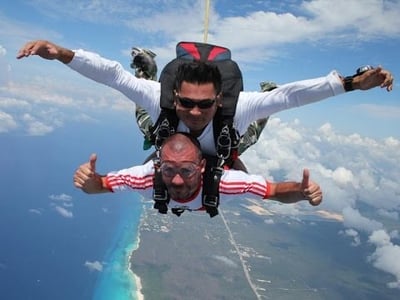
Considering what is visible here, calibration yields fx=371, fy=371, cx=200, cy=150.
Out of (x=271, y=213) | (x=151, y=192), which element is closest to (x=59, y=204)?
(x=271, y=213)

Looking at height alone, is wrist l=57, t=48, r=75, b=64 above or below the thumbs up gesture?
above

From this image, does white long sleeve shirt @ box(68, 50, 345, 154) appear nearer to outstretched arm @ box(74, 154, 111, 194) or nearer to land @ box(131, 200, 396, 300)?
outstretched arm @ box(74, 154, 111, 194)

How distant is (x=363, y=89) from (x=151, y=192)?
6.17ft

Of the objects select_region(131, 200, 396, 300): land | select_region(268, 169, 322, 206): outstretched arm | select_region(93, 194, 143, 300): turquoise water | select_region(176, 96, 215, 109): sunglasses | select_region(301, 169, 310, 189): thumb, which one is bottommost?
select_region(131, 200, 396, 300): land

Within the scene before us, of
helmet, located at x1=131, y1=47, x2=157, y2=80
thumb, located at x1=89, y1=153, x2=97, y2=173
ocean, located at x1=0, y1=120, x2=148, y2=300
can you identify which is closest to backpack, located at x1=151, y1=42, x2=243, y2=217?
thumb, located at x1=89, y1=153, x2=97, y2=173

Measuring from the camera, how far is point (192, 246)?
3406 inches

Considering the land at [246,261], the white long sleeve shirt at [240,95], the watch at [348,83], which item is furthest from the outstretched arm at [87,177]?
the land at [246,261]

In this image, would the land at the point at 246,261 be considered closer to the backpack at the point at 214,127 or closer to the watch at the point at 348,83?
the backpack at the point at 214,127

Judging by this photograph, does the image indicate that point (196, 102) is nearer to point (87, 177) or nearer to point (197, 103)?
point (197, 103)

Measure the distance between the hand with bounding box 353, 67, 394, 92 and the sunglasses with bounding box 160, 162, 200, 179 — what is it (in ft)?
4.34

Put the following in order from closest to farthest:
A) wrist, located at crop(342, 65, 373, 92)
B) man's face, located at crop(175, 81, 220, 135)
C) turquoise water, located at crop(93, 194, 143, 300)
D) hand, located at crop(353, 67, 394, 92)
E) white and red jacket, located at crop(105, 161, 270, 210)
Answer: hand, located at crop(353, 67, 394, 92)
wrist, located at crop(342, 65, 373, 92)
man's face, located at crop(175, 81, 220, 135)
white and red jacket, located at crop(105, 161, 270, 210)
turquoise water, located at crop(93, 194, 143, 300)

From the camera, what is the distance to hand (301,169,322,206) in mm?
2639

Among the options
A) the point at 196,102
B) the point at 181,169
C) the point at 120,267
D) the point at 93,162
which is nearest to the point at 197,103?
the point at 196,102

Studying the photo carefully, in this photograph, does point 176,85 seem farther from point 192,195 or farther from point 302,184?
point 302,184
